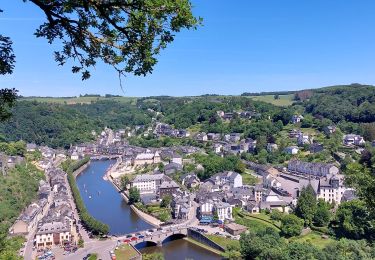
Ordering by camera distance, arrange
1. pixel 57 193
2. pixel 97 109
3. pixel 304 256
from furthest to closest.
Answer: pixel 97 109
pixel 57 193
pixel 304 256

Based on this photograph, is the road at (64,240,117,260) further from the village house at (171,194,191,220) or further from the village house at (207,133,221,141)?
the village house at (207,133,221,141)

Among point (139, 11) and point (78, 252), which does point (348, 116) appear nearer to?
point (78, 252)

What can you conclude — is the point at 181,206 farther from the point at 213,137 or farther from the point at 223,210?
the point at 213,137

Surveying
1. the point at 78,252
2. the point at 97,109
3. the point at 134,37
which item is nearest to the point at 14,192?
the point at 78,252

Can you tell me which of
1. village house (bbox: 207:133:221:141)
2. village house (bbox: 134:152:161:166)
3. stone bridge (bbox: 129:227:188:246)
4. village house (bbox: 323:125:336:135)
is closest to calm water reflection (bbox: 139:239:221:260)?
stone bridge (bbox: 129:227:188:246)

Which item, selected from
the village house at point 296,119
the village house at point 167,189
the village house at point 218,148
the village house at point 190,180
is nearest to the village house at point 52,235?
the village house at point 167,189

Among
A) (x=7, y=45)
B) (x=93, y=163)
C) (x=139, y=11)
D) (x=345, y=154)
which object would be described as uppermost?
(x=139, y=11)

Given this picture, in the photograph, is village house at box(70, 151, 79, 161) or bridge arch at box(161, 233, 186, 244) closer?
bridge arch at box(161, 233, 186, 244)
